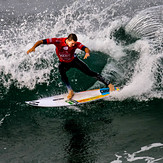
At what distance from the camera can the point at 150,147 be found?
474 cm

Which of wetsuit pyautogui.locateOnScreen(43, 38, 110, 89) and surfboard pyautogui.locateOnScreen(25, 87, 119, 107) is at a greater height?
wetsuit pyautogui.locateOnScreen(43, 38, 110, 89)

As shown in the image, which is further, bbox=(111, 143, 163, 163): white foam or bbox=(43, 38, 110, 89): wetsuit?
bbox=(43, 38, 110, 89): wetsuit

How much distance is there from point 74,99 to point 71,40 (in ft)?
4.97

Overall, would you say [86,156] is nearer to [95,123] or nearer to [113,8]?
[95,123]

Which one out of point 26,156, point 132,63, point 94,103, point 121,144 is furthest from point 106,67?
point 26,156

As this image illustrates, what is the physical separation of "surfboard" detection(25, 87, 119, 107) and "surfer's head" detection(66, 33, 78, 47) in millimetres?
1385

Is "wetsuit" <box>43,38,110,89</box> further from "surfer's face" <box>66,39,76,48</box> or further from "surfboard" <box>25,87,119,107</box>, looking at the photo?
"surfboard" <box>25,87,119,107</box>

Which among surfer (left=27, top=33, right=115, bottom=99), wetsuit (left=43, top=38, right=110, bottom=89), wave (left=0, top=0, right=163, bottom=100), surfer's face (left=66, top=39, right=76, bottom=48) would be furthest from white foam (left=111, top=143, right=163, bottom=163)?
surfer's face (left=66, top=39, right=76, bottom=48)

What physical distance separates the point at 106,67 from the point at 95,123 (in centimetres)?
271

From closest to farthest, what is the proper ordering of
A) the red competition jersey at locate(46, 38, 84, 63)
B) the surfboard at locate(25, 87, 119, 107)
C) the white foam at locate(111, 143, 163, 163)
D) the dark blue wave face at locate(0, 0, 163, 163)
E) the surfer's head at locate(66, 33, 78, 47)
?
the white foam at locate(111, 143, 163, 163)
the dark blue wave face at locate(0, 0, 163, 163)
the surfer's head at locate(66, 33, 78, 47)
the red competition jersey at locate(46, 38, 84, 63)
the surfboard at locate(25, 87, 119, 107)

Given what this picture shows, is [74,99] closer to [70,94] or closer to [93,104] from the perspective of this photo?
[70,94]

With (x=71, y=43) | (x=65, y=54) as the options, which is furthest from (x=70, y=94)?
(x=71, y=43)

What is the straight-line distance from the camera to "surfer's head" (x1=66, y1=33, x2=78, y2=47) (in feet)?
18.9

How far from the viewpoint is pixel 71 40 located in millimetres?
5777
